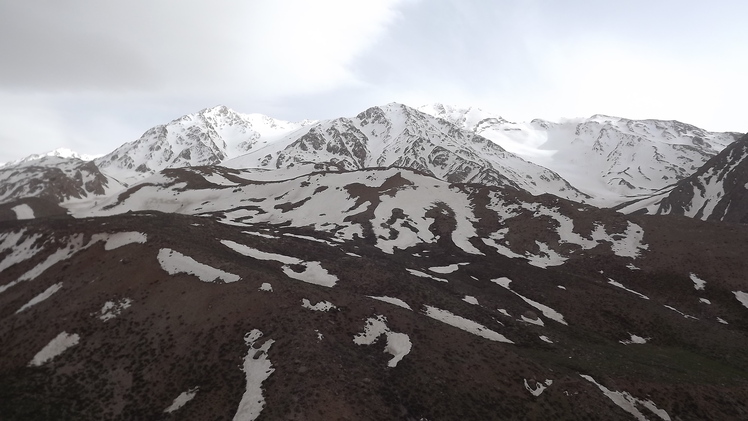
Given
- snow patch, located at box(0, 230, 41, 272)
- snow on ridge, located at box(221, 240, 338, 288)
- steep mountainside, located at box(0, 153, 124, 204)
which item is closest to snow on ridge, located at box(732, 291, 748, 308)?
snow on ridge, located at box(221, 240, 338, 288)

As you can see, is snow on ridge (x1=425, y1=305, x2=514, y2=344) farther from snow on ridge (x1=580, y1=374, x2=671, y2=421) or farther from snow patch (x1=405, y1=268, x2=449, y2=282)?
snow patch (x1=405, y1=268, x2=449, y2=282)

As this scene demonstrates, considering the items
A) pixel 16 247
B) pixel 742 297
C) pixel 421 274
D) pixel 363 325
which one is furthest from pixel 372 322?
pixel 742 297

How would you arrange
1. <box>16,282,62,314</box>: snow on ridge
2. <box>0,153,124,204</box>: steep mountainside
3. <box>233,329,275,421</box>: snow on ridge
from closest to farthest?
<box>233,329,275,421</box>: snow on ridge → <box>16,282,62,314</box>: snow on ridge → <box>0,153,124,204</box>: steep mountainside

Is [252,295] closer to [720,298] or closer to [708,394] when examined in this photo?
[708,394]

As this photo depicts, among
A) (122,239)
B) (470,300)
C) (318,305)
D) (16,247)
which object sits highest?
(122,239)

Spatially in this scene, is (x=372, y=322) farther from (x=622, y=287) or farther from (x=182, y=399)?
(x=622, y=287)
